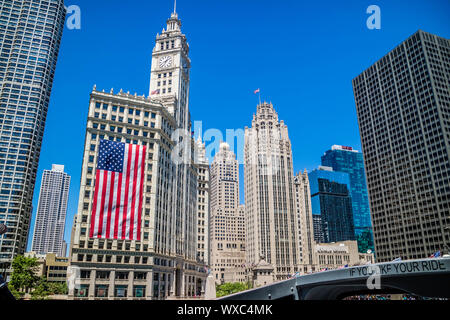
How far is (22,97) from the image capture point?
137m

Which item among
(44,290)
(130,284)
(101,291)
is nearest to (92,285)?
(101,291)

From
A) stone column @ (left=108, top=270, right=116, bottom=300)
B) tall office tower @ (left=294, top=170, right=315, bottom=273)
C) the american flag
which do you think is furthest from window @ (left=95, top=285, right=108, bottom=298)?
tall office tower @ (left=294, top=170, right=315, bottom=273)

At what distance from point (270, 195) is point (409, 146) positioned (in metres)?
68.7

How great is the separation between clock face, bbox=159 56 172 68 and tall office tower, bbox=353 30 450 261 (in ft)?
344

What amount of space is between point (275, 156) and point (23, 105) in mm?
119557

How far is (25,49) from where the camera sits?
14088 centimetres

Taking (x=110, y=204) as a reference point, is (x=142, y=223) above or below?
below

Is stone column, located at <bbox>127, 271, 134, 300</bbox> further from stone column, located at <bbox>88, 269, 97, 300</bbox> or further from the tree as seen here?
the tree

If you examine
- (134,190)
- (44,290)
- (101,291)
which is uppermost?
(134,190)

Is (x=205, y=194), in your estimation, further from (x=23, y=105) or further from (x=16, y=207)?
(x=23, y=105)

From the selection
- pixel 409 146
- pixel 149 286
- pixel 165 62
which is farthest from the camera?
pixel 409 146

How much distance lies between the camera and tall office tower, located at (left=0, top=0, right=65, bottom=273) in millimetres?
126938

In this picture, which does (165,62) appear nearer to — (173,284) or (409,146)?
(173,284)

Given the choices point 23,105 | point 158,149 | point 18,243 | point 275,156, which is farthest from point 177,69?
point 275,156
